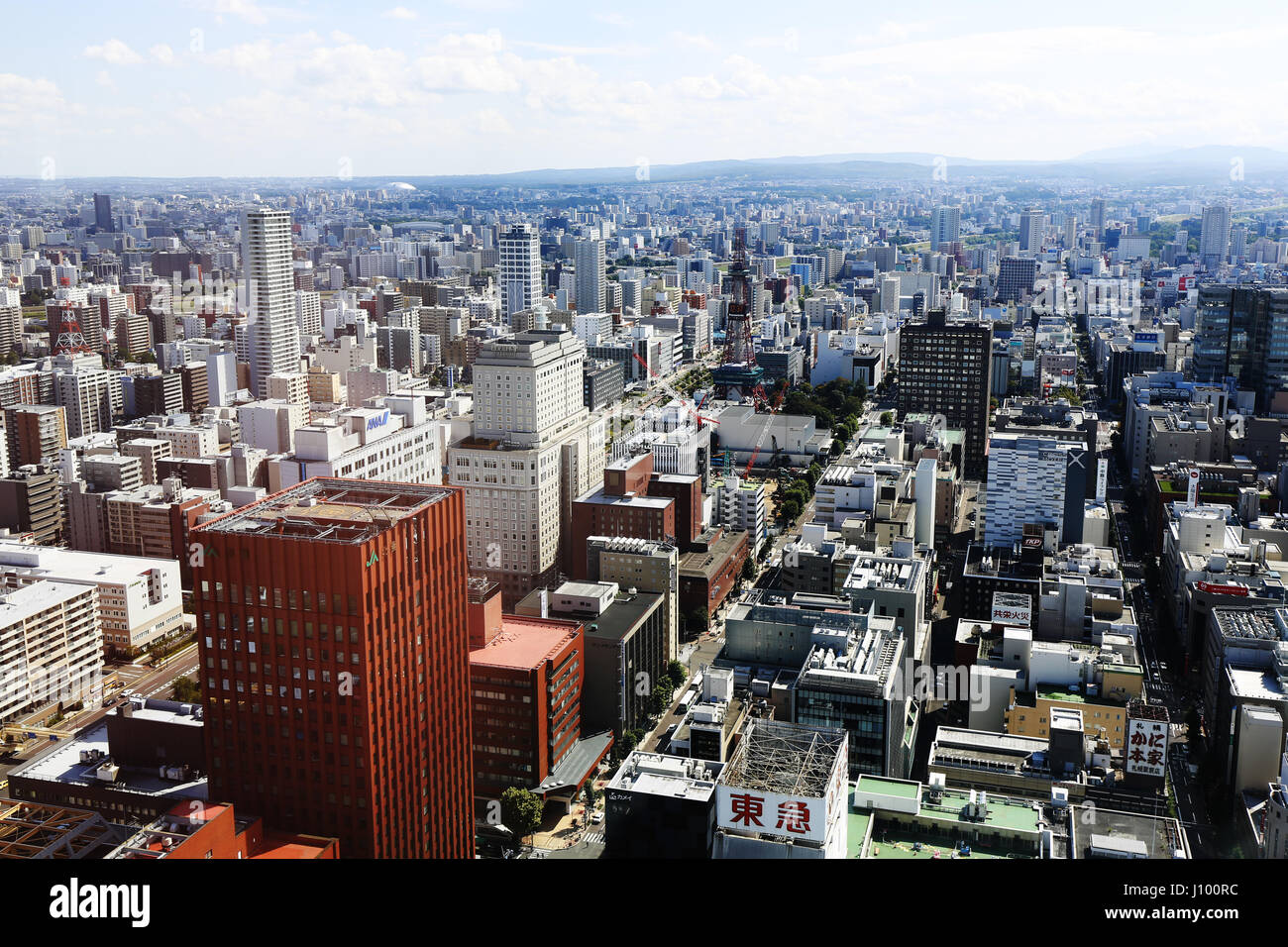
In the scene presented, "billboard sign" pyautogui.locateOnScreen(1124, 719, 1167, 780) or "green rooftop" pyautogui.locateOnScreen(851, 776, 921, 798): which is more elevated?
"green rooftop" pyautogui.locateOnScreen(851, 776, 921, 798)

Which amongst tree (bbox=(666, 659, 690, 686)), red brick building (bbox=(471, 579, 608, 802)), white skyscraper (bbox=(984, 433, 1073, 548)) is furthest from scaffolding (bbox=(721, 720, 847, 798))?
white skyscraper (bbox=(984, 433, 1073, 548))

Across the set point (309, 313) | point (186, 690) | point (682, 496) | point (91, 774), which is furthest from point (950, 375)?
point (309, 313)

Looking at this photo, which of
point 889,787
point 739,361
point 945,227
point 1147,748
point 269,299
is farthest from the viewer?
point 945,227

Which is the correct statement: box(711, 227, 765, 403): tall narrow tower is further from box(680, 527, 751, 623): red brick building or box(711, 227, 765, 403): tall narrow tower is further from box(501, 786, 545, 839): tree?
box(501, 786, 545, 839): tree

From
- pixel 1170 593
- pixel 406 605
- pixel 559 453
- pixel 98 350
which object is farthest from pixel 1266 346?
pixel 98 350

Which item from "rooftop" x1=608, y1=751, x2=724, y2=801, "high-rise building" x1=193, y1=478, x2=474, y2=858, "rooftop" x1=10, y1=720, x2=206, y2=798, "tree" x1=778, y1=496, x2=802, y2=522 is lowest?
"tree" x1=778, y1=496, x2=802, y2=522

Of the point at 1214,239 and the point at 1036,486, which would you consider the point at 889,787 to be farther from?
the point at 1214,239

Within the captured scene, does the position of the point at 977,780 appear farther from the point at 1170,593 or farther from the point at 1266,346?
the point at 1266,346

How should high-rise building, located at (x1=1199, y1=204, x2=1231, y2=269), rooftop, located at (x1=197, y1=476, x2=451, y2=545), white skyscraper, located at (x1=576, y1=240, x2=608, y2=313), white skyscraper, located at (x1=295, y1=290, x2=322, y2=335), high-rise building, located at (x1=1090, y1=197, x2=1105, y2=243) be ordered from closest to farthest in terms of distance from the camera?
1. rooftop, located at (x1=197, y1=476, x2=451, y2=545)
2. white skyscraper, located at (x1=295, y1=290, x2=322, y2=335)
3. white skyscraper, located at (x1=576, y1=240, x2=608, y2=313)
4. high-rise building, located at (x1=1199, y1=204, x2=1231, y2=269)
5. high-rise building, located at (x1=1090, y1=197, x2=1105, y2=243)
